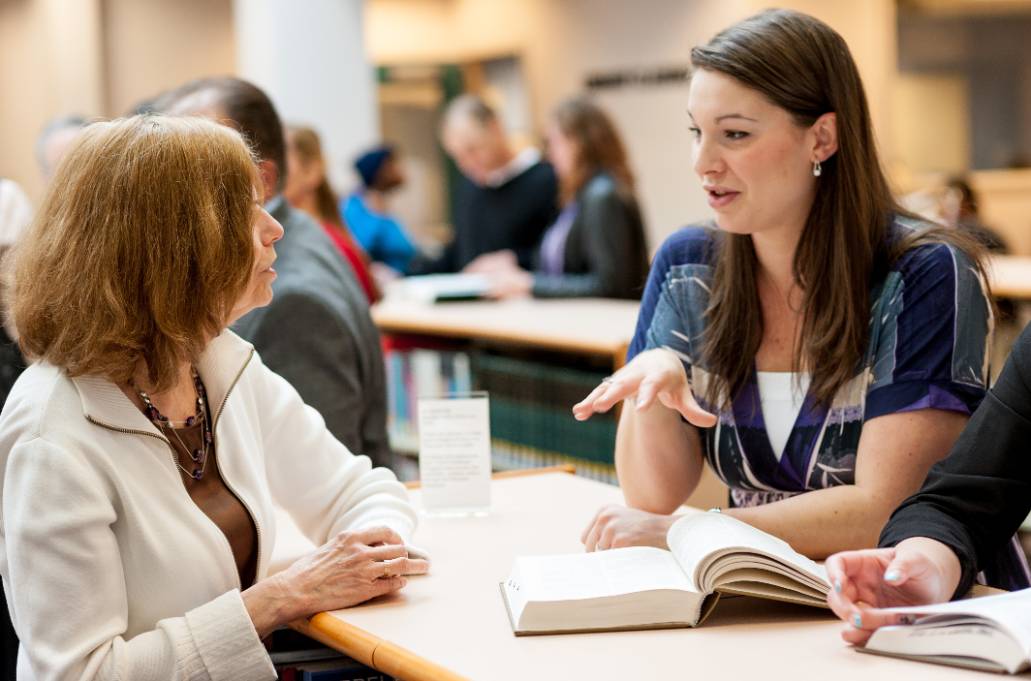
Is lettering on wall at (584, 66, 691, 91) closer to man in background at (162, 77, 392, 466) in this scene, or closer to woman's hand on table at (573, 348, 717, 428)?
man in background at (162, 77, 392, 466)

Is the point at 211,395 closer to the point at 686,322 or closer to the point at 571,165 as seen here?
the point at 686,322

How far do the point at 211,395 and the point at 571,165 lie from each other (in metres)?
3.67

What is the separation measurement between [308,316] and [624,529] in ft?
3.13

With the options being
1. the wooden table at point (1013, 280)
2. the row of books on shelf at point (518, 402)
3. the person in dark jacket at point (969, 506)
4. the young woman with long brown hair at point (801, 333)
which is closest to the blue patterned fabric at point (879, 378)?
the young woman with long brown hair at point (801, 333)

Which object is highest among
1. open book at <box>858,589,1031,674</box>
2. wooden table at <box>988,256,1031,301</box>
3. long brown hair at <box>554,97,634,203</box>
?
long brown hair at <box>554,97,634,203</box>

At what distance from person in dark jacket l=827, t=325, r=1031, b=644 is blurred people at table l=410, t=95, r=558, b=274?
14.2 feet

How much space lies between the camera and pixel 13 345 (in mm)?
2650

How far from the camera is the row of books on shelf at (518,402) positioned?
4.51 metres

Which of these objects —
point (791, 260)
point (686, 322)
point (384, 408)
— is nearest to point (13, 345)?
point (384, 408)

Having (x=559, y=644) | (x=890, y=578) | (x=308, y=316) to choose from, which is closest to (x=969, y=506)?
(x=890, y=578)

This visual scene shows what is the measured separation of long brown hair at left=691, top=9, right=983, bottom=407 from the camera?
211 centimetres

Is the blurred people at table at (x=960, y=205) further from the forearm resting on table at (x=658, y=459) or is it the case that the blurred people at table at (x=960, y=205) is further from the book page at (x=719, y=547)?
the book page at (x=719, y=547)

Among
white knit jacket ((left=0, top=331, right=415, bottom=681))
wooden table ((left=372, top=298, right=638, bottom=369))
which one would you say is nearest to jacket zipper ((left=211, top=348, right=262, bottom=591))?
white knit jacket ((left=0, top=331, right=415, bottom=681))

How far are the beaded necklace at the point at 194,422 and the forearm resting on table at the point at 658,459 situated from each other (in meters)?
0.75
